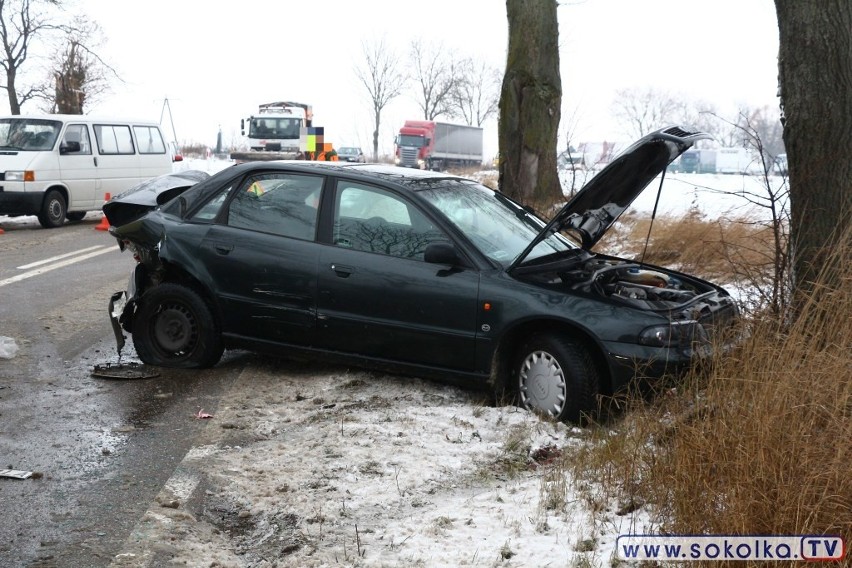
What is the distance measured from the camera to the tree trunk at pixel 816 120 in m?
5.71

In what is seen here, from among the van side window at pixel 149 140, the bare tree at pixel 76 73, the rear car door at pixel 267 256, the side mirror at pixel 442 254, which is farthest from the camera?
the bare tree at pixel 76 73

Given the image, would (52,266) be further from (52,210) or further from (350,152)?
(350,152)

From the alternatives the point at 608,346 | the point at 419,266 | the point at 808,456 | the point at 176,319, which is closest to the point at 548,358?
the point at 608,346

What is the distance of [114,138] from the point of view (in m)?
19.1

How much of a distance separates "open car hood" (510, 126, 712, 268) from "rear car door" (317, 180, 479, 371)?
0.52 meters

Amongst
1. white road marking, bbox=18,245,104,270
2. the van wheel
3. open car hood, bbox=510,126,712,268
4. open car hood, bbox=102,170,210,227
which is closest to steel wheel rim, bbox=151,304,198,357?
open car hood, bbox=102,170,210,227

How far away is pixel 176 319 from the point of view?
23.6ft

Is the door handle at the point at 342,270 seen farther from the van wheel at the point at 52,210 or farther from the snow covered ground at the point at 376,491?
the van wheel at the point at 52,210

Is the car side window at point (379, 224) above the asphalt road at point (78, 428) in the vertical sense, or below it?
above

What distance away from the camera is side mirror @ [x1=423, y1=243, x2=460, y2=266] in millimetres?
6102

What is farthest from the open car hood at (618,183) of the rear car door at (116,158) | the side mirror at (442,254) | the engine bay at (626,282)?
the rear car door at (116,158)

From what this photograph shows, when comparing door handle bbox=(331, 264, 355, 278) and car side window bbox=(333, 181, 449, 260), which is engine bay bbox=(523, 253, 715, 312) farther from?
door handle bbox=(331, 264, 355, 278)

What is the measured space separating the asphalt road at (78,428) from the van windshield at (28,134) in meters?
7.91

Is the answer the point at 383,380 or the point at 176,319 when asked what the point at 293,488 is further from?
the point at 176,319
